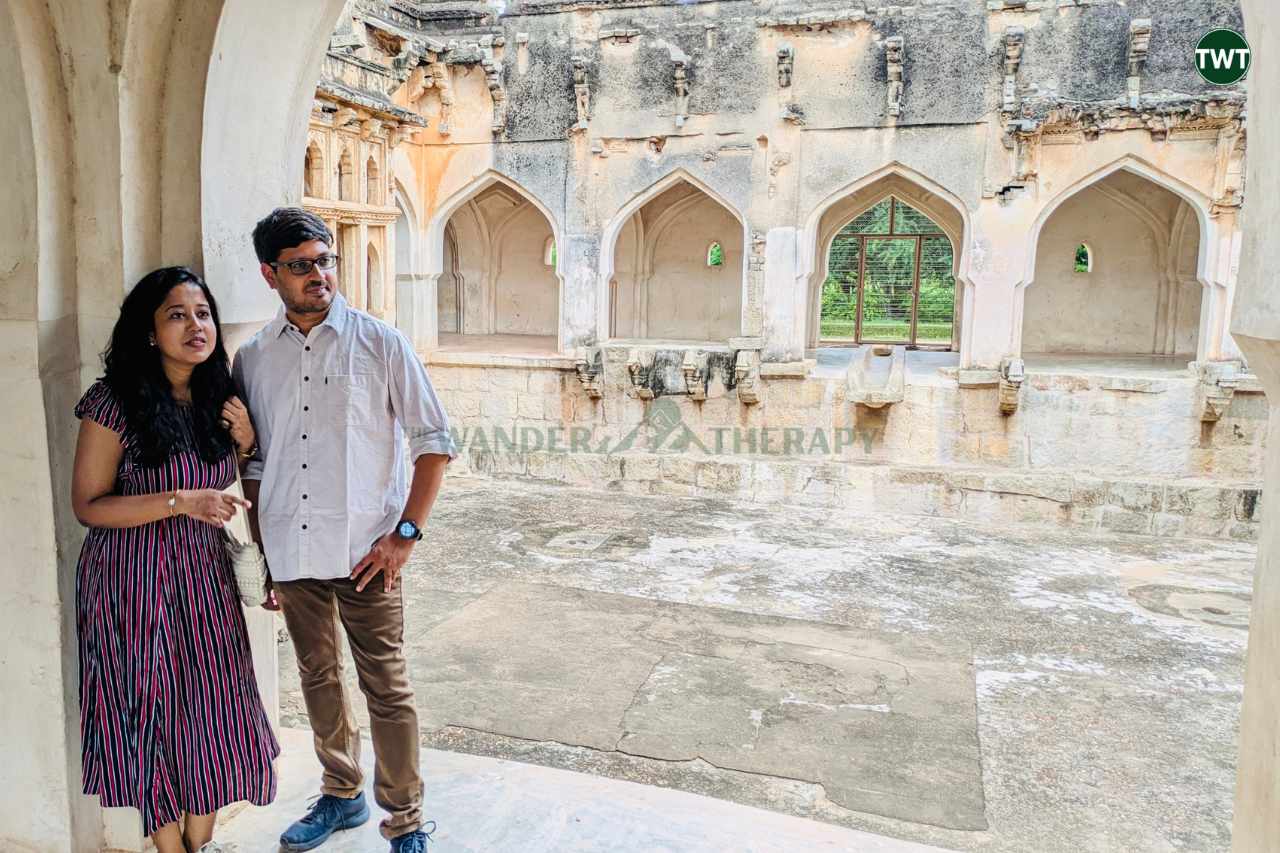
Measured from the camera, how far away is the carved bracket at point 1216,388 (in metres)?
9.43

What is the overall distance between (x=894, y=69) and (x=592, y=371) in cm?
463

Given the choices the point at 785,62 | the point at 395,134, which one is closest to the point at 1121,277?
the point at 785,62

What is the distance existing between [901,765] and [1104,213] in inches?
463

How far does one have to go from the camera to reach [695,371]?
1095 centimetres

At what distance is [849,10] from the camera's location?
10688 millimetres

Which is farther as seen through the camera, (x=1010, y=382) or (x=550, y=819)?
(x=1010, y=382)

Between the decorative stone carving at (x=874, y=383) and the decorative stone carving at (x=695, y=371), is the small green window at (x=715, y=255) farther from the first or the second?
the decorative stone carving at (x=695, y=371)

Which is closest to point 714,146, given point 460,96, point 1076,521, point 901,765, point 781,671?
point 460,96

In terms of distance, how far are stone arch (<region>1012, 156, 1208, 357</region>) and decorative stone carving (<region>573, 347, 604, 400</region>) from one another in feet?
18.7

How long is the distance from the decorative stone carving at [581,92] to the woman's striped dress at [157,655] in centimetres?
1020

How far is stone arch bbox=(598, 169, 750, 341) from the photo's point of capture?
15.2m

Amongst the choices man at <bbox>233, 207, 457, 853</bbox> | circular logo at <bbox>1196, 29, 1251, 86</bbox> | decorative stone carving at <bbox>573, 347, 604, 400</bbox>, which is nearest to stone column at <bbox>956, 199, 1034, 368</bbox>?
circular logo at <bbox>1196, 29, 1251, 86</bbox>

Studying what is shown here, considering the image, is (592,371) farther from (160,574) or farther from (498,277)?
(160,574)

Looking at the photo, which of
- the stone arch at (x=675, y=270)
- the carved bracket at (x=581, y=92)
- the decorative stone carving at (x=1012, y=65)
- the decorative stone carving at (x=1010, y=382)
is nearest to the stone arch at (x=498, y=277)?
the stone arch at (x=675, y=270)
